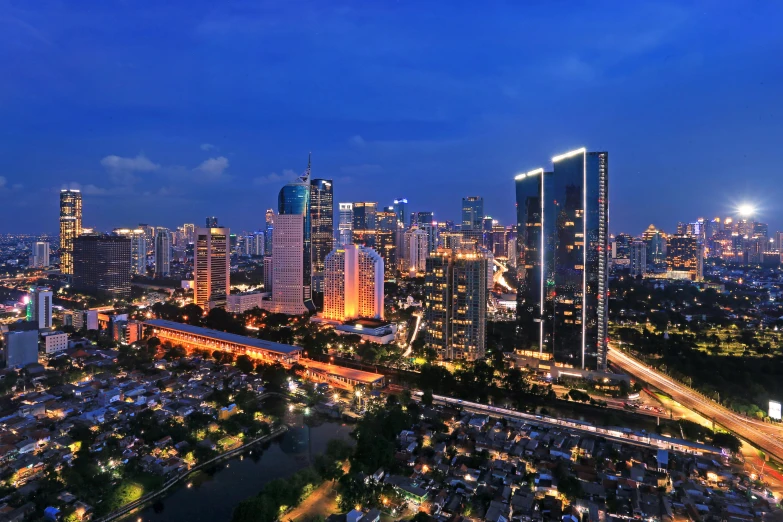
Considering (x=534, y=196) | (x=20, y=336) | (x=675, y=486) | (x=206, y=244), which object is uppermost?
(x=534, y=196)

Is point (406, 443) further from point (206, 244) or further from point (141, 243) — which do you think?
point (141, 243)

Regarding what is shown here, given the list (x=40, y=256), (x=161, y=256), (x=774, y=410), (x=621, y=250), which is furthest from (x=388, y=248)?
(x=40, y=256)

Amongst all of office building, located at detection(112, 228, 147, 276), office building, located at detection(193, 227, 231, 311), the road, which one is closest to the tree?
office building, located at detection(193, 227, 231, 311)

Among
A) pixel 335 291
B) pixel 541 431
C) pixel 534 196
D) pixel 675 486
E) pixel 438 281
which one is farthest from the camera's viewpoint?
pixel 335 291

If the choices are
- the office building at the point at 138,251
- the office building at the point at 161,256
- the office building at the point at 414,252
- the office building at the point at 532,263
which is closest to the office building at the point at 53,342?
the office building at the point at 532,263

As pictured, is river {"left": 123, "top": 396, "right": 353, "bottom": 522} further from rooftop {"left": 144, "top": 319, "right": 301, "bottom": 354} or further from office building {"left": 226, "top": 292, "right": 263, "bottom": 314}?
office building {"left": 226, "top": 292, "right": 263, "bottom": 314}

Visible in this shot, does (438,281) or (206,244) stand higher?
(206,244)

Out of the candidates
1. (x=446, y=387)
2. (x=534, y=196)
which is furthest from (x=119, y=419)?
(x=534, y=196)
